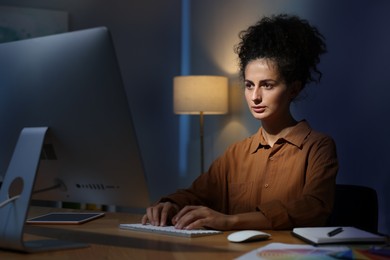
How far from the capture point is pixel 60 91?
1120mm

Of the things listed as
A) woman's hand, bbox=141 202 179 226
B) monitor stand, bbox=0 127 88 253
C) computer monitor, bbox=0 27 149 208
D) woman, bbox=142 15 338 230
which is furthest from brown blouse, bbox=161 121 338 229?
monitor stand, bbox=0 127 88 253

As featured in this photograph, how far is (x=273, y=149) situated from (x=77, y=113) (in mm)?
836

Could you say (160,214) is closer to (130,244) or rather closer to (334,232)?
(130,244)

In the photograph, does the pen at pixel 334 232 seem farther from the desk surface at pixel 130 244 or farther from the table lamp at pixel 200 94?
the table lamp at pixel 200 94

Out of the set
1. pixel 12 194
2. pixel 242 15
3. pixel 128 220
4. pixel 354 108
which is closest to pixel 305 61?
pixel 354 108

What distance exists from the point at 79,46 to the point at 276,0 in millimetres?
2160

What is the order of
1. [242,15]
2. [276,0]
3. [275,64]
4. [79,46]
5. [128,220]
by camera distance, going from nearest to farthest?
[79,46] < [128,220] < [275,64] < [276,0] < [242,15]

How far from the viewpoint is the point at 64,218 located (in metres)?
1.56

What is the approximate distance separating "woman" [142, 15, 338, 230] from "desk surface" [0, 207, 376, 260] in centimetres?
19

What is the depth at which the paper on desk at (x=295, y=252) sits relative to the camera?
38.2 inches

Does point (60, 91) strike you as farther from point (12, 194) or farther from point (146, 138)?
point (146, 138)

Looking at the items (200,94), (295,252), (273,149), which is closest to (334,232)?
→ (295,252)

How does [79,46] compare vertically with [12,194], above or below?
above

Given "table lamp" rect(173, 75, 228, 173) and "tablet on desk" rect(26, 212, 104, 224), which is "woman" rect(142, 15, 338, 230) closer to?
"tablet on desk" rect(26, 212, 104, 224)
